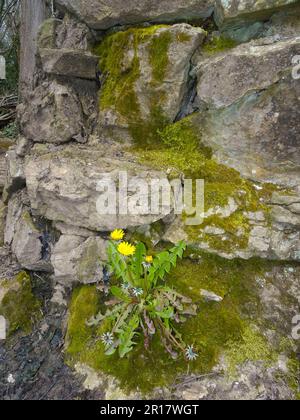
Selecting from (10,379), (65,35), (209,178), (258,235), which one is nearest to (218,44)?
(209,178)

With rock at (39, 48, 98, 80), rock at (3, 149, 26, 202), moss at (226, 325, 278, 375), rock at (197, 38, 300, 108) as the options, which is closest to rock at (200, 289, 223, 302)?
moss at (226, 325, 278, 375)

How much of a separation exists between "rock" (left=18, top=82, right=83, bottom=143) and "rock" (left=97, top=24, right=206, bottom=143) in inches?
12.3

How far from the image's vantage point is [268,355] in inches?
101

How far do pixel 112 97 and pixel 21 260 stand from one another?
2.01m

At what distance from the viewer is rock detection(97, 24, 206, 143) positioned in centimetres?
343

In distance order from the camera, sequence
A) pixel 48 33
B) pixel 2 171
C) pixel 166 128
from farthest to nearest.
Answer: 1. pixel 2 171
2. pixel 48 33
3. pixel 166 128

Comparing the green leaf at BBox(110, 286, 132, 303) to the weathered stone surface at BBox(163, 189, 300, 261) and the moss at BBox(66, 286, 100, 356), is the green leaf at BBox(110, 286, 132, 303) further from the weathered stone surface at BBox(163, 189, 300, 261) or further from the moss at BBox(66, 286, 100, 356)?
the weathered stone surface at BBox(163, 189, 300, 261)

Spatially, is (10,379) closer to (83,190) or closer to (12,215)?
(83,190)

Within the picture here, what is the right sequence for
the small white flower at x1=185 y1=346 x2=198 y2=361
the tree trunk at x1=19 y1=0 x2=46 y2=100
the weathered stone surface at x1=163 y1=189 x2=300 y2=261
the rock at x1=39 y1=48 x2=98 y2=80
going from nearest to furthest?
the small white flower at x1=185 y1=346 x2=198 y2=361 < the weathered stone surface at x1=163 y1=189 x2=300 y2=261 < the rock at x1=39 y1=48 x2=98 y2=80 < the tree trunk at x1=19 y1=0 x2=46 y2=100

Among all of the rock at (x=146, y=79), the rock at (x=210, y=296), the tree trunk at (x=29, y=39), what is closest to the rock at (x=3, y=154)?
the tree trunk at (x=29, y=39)

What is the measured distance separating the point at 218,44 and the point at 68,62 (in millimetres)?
1672

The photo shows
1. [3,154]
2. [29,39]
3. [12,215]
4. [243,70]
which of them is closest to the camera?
[243,70]

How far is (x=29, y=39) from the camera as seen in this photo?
480 centimetres

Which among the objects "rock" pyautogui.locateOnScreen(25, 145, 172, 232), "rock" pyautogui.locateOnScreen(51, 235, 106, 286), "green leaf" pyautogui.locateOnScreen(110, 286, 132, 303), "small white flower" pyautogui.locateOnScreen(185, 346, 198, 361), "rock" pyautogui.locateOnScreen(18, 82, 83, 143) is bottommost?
"small white flower" pyautogui.locateOnScreen(185, 346, 198, 361)
